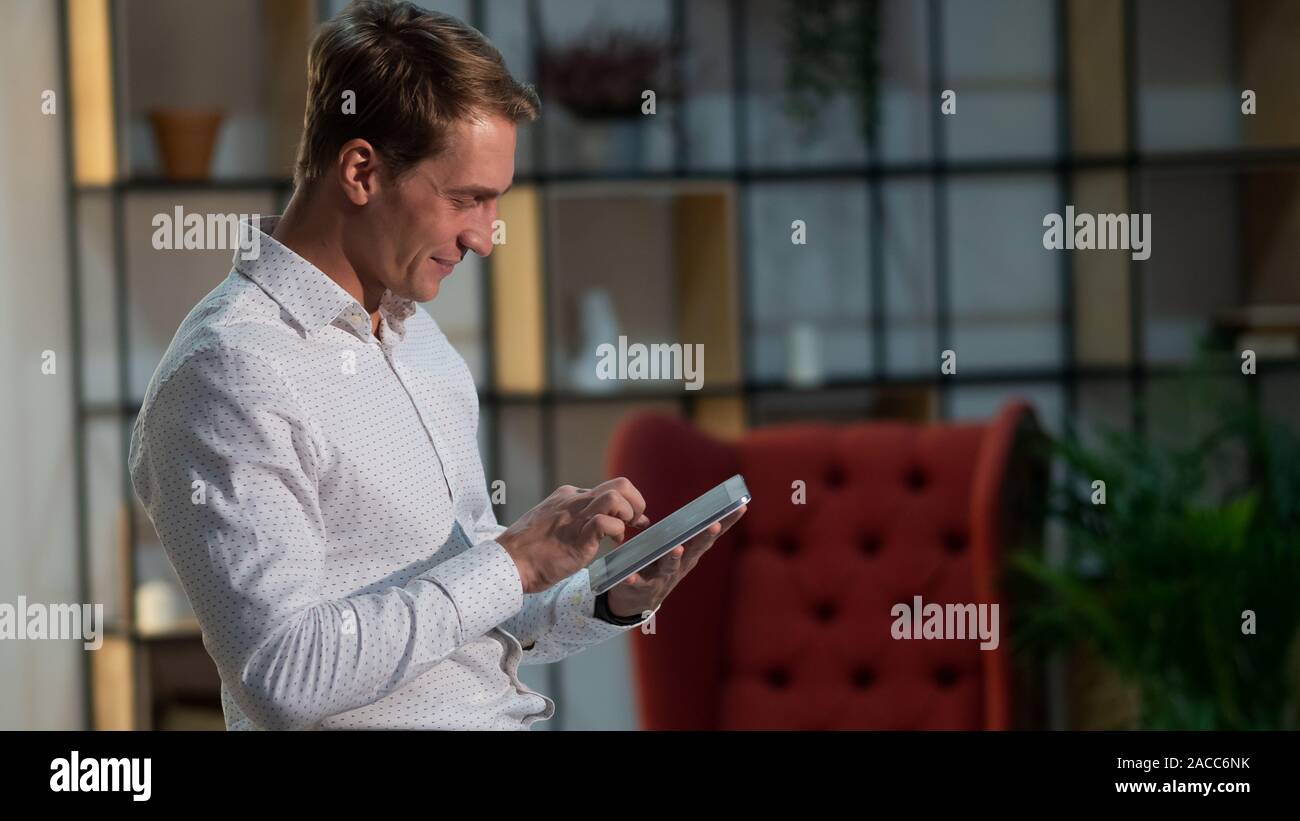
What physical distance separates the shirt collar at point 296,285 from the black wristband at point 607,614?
377mm

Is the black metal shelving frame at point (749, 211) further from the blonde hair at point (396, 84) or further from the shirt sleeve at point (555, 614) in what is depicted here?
the blonde hair at point (396, 84)

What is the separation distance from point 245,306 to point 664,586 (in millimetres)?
483

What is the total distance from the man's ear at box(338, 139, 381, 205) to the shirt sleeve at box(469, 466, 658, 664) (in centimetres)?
32

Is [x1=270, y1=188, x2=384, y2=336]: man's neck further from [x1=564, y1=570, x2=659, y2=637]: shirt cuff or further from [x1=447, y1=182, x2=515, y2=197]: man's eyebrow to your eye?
[x1=564, y1=570, x2=659, y2=637]: shirt cuff

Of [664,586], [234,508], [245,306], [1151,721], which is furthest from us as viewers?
[1151,721]

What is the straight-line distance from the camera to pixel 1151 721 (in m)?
2.60

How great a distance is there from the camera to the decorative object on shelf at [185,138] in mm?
2951

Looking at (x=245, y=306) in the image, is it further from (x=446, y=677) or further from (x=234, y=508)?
(x=446, y=677)

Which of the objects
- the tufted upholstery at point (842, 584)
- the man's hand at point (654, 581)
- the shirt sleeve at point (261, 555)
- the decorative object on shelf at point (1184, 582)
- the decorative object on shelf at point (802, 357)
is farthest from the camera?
the decorative object on shelf at point (802, 357)

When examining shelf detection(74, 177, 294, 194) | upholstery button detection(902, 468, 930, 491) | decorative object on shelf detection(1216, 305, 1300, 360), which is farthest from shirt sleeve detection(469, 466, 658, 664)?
decorative object on shelf detection(1216, 305, 1300, 360)

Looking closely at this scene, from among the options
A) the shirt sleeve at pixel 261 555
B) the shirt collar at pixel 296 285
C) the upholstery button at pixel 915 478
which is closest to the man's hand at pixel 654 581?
the shirt sleeve at pixel 261 555

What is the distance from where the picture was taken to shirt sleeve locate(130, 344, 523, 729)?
113 cm
